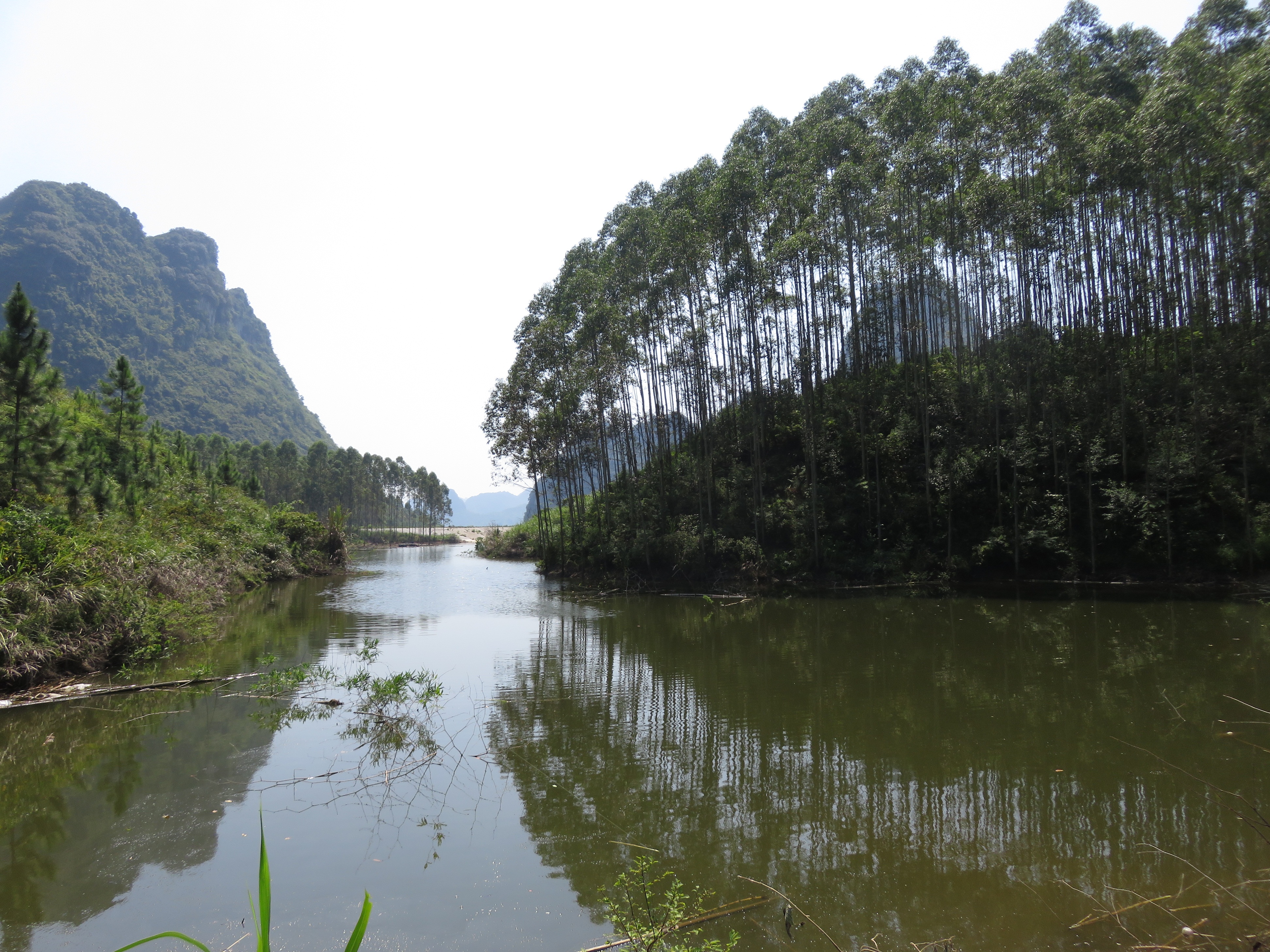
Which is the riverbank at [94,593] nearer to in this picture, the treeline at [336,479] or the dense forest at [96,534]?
the dense forest at [96,534]

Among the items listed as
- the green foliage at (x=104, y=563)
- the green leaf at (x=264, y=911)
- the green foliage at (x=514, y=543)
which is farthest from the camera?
the green foliage at (x=514, y=543)

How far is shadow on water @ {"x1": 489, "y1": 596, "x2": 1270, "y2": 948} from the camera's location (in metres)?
4.30

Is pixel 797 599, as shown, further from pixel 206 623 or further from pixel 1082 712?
pixel 206 623

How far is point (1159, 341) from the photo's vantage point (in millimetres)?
20188

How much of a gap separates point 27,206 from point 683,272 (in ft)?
682

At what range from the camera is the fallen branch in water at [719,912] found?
3.59 m

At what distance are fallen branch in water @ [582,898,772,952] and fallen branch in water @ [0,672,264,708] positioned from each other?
861 cm

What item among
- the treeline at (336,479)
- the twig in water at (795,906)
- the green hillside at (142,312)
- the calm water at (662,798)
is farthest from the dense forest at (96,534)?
the green hillside at (142,312)

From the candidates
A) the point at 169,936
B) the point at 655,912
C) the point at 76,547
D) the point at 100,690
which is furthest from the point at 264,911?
the point at 76,547

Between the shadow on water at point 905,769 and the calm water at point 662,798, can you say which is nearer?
the calm water at point 662,798

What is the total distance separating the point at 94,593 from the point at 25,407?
4986 millimetres

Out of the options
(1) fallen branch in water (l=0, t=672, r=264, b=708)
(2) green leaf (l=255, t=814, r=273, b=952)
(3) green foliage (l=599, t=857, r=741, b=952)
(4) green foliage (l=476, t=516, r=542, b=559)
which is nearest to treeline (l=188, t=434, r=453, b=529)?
(4) green foliage (l=476, t=516, r=542, b=559)

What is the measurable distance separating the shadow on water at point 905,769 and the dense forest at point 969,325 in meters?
7.46

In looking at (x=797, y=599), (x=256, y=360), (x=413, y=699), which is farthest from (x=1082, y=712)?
(x=256, y=360)
